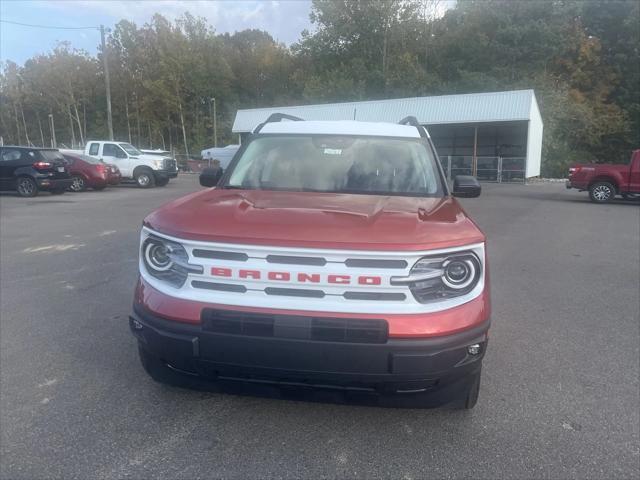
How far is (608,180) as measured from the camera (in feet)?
58.5

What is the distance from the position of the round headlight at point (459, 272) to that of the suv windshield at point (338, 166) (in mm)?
1168

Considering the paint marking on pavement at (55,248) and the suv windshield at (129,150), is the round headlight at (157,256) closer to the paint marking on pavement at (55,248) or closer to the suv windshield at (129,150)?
the paint marking on pavement at (55,248)

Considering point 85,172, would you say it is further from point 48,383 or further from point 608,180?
point 608,180

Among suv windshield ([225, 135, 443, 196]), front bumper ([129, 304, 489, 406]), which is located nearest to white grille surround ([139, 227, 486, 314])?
front bumper ([129, 304, 489, 406])

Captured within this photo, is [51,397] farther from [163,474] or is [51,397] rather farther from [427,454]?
[427,454]

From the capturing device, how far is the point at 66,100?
182 ft

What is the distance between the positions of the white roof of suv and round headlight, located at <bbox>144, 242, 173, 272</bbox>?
1.99 m

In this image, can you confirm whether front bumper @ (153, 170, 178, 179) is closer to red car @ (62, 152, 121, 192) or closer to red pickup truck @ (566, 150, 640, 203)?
red car @ (62, 152, 121, 192)

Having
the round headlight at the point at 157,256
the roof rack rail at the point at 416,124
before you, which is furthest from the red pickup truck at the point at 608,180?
the round headlight at the point at 157,256

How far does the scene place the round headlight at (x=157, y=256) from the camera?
283cm

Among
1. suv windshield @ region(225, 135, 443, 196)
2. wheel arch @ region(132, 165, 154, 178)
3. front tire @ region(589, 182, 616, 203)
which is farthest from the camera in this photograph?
wheel arch @ region(132, 165, 154, 178)

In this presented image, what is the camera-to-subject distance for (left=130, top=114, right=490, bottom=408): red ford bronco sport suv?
2508 millimetres

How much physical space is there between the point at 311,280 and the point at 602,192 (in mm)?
18336

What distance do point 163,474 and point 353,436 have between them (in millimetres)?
1059
